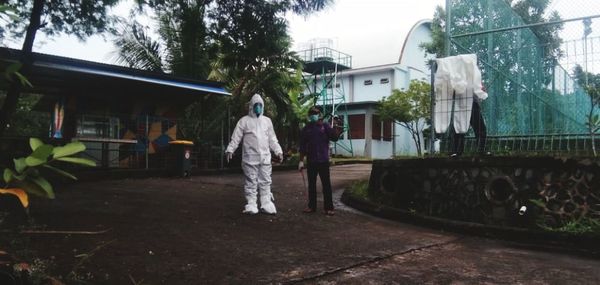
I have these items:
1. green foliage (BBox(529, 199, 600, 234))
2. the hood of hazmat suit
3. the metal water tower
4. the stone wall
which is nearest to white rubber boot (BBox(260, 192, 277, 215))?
the hood of hazmat suit

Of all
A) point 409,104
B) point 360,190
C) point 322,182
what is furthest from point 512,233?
point 409,104

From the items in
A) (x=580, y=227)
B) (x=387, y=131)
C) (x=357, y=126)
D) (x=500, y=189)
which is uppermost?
(x=357, y=126)

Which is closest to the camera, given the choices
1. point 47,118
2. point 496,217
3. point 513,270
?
point 513,270

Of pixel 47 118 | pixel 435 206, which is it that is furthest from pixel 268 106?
pixel 435 206

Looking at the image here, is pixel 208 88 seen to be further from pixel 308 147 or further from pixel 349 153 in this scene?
pixel 349 153

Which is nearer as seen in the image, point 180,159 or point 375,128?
point 180,159

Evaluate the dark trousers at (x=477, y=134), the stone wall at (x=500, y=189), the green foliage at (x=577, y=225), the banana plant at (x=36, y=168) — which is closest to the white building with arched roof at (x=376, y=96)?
the dark trousers at (x=477, y=134)

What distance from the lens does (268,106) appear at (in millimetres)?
16484

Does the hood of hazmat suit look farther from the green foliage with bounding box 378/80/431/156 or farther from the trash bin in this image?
the green foliage with bounding box 378/80/431/156

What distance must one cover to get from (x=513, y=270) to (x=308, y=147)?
11.9 feet

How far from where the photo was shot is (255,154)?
682 centimetres

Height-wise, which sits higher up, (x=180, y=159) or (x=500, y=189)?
(x=180, y=159)

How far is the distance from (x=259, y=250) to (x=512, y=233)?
331 cm

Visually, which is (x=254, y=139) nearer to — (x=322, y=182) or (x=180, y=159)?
(x=322, y=182)
